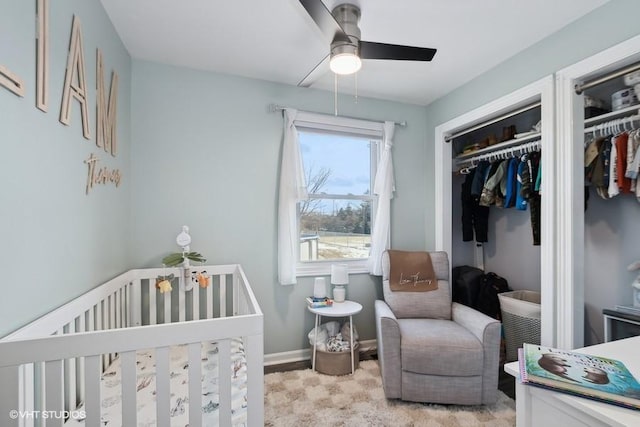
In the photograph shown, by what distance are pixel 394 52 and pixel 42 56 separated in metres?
1.57

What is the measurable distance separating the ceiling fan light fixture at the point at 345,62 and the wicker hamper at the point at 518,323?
84.8 inches

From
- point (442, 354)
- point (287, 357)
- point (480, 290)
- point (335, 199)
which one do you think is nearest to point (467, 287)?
point (480, 290)

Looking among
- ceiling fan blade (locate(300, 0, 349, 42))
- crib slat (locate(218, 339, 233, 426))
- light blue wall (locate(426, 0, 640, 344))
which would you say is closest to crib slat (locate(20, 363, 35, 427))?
crib slat (locate(218, 339, 233, 426))

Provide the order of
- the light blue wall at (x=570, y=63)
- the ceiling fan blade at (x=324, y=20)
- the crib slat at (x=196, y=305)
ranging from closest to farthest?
1. the ceiling fan blade at (x=324, y=20)
2. the light blue wall at (x=570, y=63)
3. the crib slat at (x=196, y=305)

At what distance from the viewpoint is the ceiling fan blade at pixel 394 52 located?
161 cm

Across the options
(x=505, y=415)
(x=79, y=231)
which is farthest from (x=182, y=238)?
(x=505, y=415)

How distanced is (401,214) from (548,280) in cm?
132

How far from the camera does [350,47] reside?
1515 mm

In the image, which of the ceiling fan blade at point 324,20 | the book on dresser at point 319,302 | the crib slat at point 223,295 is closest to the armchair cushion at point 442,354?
the book on dresser at point 319,302

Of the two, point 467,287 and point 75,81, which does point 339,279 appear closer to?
point 467,287

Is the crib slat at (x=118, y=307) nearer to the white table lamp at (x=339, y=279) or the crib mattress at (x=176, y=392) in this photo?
the crib mattress at (x=176, y=392)

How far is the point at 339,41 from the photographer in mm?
1520

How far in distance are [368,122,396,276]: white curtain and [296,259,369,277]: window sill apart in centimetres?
8

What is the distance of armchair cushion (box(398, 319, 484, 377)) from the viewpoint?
1869 millimetres
